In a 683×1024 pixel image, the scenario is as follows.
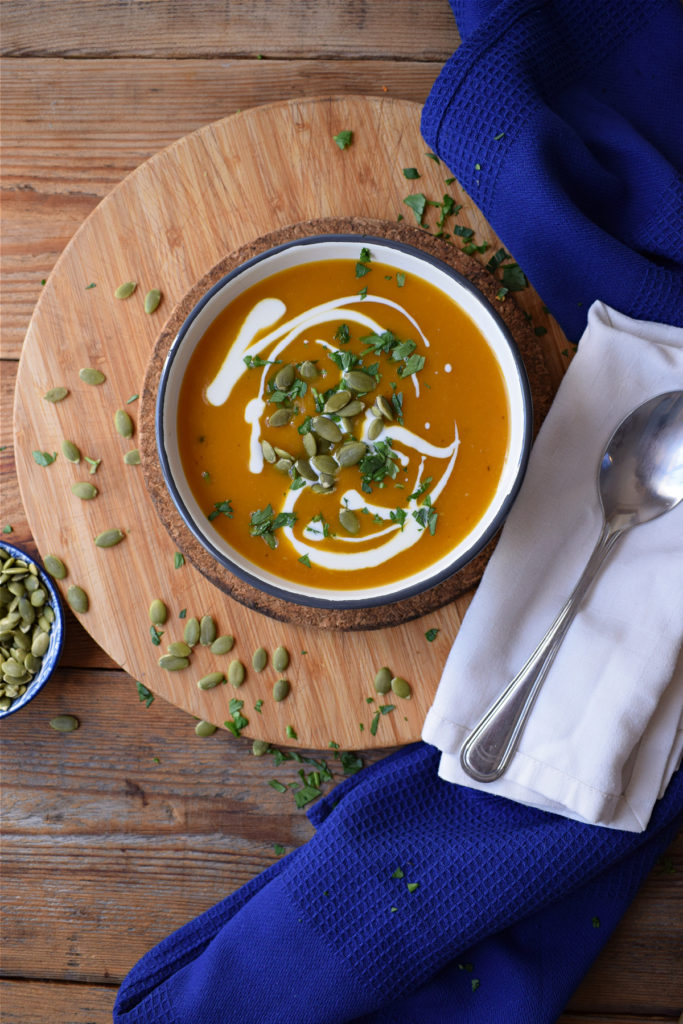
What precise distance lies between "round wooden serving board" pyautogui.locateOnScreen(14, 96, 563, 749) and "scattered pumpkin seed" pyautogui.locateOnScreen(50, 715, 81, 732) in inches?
14.9

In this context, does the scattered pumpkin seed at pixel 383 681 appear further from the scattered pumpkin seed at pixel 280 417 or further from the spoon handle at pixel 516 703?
the scattered pumpkin seed at pixel 280 417

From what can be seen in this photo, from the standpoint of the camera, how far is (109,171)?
6.90 feet

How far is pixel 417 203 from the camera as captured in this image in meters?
1.86

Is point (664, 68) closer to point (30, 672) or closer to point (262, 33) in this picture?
point (262, 33)

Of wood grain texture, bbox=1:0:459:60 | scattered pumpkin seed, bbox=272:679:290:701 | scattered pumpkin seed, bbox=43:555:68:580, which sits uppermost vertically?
wood grain texture, bbox=1:0:459:60

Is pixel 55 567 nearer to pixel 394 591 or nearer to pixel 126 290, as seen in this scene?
pixel 126 290

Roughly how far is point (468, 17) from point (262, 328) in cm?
95

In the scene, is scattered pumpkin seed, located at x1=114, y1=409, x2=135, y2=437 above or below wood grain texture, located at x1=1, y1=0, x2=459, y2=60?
below

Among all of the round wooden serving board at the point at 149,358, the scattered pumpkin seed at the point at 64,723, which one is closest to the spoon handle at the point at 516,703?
the round wooden serving board at the point at 149,358

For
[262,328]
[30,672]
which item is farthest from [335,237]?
[30,672]

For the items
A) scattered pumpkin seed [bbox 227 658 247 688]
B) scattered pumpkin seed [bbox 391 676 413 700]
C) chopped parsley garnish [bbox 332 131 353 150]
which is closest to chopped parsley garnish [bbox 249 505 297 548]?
scattered pumpkin seed [bbox 227 658 247 688]

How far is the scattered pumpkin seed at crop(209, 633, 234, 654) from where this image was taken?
1.91 meters

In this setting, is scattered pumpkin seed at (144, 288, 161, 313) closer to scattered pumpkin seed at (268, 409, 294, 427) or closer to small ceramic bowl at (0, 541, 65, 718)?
scattered pumpkin seed at (268, 409, 294, 427)

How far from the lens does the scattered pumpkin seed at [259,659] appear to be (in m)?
1.91
